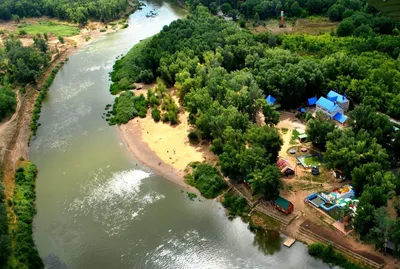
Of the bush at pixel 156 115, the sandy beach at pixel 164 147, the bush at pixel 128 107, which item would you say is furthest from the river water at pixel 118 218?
the bush at pixel 156 115

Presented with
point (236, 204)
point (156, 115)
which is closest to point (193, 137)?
point (156, 115)

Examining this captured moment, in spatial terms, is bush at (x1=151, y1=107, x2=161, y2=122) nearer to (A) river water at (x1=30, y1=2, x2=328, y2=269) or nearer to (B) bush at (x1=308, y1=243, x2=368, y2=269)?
(A) river water at (x1=30, y1=2, x2=328, y2=269)

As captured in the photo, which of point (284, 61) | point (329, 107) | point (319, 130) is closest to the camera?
point (319, 130)

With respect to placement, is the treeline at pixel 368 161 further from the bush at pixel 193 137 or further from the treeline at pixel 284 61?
the bush at pixel 193 137

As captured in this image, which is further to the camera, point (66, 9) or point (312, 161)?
point (66, 9)

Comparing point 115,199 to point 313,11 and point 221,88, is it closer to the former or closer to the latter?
point 221,88
